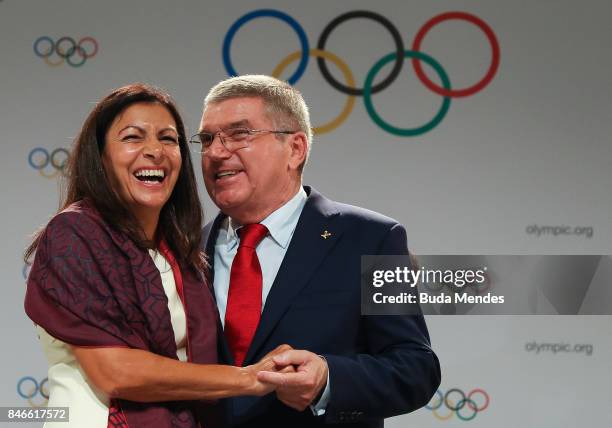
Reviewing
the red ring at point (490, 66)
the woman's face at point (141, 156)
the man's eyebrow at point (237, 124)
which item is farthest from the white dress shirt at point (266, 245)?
the red ring at point (490, 66)

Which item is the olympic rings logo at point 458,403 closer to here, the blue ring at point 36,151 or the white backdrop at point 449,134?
the white backdrop at point 449,134

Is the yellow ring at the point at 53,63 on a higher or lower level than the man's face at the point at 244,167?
higher

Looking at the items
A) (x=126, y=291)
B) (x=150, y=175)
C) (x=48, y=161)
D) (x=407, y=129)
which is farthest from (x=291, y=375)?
(x=48, y=161)

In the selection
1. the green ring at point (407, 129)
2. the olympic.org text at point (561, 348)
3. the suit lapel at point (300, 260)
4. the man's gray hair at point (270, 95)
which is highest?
the green ring at point (407, 129)

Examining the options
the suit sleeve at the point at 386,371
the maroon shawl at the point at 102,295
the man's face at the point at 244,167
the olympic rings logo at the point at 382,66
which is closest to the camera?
the maroon shawl at the point at 102,295

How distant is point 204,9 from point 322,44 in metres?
0.57

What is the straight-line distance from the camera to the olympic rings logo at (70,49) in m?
4.04

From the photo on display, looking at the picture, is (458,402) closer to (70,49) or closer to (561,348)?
(561,348)

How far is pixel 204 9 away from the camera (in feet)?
13.1

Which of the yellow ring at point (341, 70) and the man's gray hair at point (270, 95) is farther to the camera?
the yellow ring at point (341, 70)

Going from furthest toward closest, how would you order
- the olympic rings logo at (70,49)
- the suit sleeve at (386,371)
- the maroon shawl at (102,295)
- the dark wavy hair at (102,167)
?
the olympic rings logo at (70,49) → the suit sleeve at (386,371) → the dark wavy hair at (102,167) → the maroon shawl at (102,295)

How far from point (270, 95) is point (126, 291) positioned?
33.4 inches

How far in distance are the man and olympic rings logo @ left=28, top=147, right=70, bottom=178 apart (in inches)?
74.7

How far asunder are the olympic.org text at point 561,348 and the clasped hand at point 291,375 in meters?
2.12
